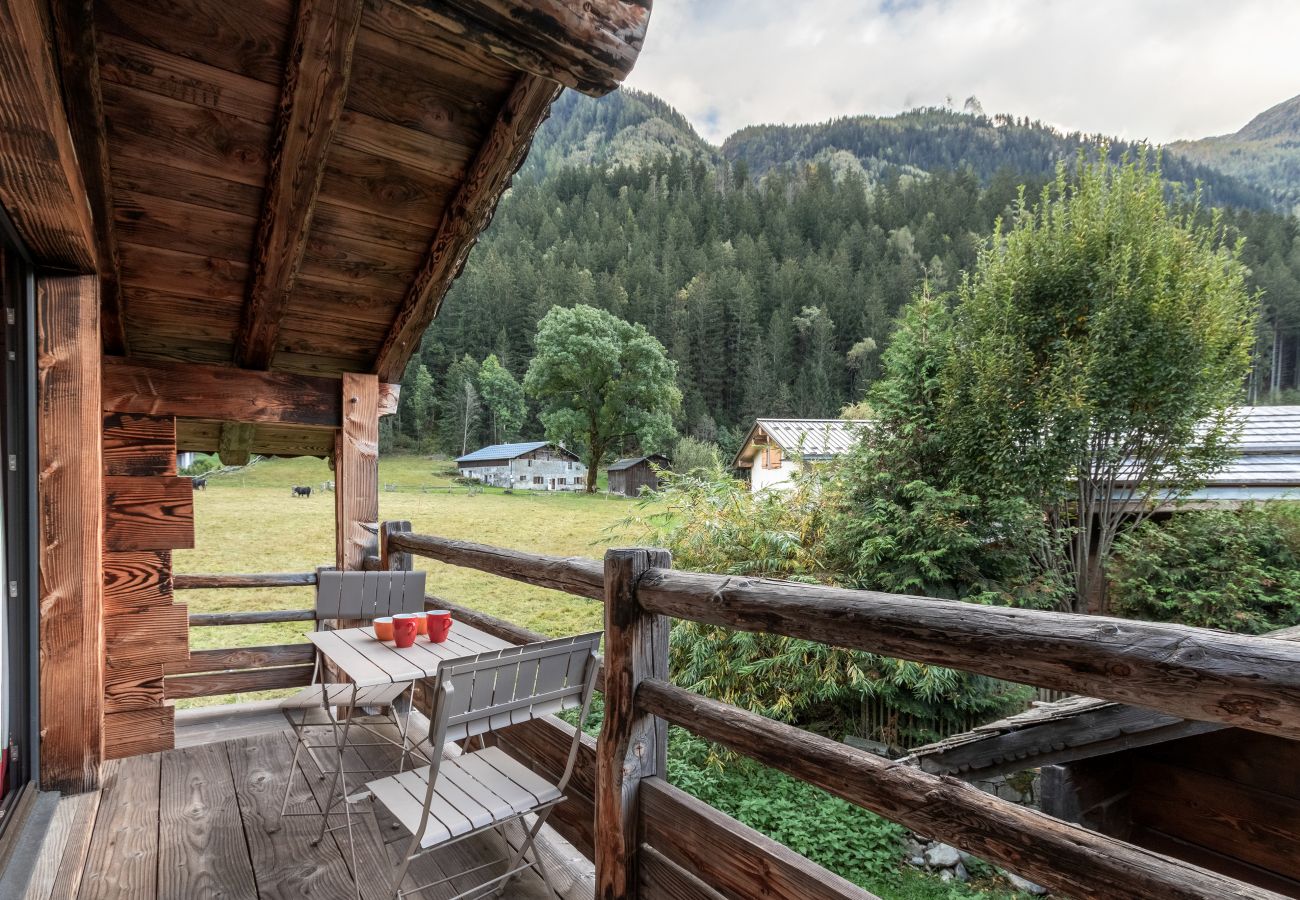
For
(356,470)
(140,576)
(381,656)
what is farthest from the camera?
(356,470)

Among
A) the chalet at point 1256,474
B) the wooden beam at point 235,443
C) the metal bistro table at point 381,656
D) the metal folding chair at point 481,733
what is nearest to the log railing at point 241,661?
the wooden beam at point 235,443

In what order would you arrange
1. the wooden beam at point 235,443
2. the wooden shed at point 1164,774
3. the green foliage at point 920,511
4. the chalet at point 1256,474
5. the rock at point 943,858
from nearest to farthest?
1. the wooden shed at point 1164,774
2. the wooden beam at point 235,443
3. the rock at point 943,858
4. the green foliage at point 920,511
5. the chalet at point 1256,474

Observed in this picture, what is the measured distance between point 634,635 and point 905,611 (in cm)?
83

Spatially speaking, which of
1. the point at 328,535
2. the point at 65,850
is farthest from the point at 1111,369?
the point at 328,535

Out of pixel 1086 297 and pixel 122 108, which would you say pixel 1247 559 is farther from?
pixel 122 108

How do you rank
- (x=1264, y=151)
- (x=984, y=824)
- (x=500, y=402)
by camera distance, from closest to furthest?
(x=984, y=824) < (x=500, y=402) < (x=1264, y=151)

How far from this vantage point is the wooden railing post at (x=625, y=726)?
1733mm

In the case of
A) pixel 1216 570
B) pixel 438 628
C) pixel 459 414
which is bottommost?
pixel 1216 570

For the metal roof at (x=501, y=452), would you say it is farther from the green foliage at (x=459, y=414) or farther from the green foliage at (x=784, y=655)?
the green foliage at (x=784, y=655)

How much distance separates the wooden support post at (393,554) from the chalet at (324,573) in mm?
32

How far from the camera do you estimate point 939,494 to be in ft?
23.1

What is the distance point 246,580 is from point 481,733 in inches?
97.9

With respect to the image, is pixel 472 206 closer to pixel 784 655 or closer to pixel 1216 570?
pixel 784 655

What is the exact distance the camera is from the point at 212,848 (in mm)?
2229
